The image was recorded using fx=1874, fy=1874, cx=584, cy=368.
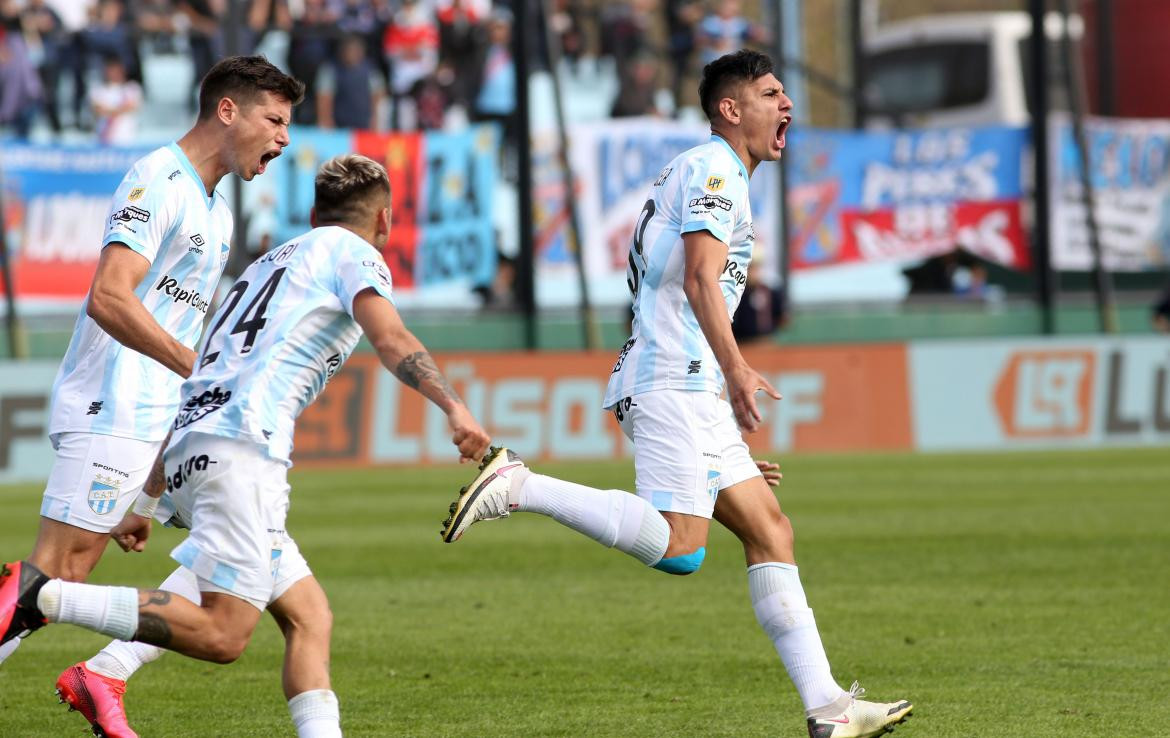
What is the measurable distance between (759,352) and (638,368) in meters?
14.2

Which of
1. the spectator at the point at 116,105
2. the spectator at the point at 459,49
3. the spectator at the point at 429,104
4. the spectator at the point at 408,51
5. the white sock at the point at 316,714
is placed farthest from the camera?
the spectator at the point at 459,49

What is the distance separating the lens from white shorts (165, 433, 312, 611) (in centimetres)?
536

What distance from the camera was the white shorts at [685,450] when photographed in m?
6.46

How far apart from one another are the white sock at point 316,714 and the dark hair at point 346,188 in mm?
1414

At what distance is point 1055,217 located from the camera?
88.9ft

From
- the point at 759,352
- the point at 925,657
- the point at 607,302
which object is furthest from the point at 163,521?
the point at 607,302

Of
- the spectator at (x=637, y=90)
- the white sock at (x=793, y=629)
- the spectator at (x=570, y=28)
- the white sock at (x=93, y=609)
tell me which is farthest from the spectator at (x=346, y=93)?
the white sock at (x=93, y=609)

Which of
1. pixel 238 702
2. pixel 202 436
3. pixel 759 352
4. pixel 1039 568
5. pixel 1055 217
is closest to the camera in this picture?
pixel 202 436

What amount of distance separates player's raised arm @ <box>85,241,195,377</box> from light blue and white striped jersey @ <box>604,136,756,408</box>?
1590mm

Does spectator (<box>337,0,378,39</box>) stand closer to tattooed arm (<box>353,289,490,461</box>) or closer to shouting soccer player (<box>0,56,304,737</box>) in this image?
shouting soccer player (<box>0,56,304,737</box>)

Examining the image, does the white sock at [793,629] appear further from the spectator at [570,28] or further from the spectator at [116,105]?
the spectator at [570,28]

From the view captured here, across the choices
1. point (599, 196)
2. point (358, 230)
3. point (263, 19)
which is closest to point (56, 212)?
point (263, 19)

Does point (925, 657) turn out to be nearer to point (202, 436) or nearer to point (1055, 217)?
point (202, 436)

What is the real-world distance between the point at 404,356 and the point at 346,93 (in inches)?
707
